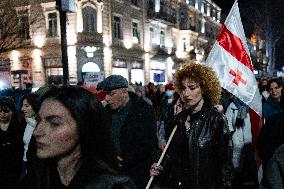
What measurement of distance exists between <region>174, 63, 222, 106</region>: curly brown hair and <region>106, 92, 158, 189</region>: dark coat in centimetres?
49

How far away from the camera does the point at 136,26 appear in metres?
32.3

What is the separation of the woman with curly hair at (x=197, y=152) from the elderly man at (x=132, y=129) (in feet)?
1.31

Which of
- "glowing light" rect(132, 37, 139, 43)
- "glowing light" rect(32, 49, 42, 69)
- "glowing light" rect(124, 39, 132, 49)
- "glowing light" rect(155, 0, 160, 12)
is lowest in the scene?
"glowing light" rect(32, 49, 42, 69)

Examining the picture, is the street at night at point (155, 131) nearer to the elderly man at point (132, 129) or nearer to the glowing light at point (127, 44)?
the elderly man at point (132, 129)

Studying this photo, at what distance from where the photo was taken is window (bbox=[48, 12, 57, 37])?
26.8 metres

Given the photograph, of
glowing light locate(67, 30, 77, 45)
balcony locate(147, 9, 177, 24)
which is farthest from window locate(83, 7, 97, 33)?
balcony locate(147, 9, 177, 24)

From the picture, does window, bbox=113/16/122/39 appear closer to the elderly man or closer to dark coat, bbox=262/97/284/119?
dark coat, bbox=262/97/284/119

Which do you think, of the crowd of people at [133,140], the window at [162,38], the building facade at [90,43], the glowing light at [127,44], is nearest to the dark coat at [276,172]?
the crowd of people at [133,140]

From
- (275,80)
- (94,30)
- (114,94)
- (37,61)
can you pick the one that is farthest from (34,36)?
(114,94)

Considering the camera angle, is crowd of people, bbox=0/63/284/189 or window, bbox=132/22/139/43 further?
window, bbox=132/22/139/43

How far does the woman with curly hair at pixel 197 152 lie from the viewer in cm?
353

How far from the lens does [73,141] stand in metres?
1.80

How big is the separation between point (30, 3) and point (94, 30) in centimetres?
502

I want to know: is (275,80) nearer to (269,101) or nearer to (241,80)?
(269,101)
